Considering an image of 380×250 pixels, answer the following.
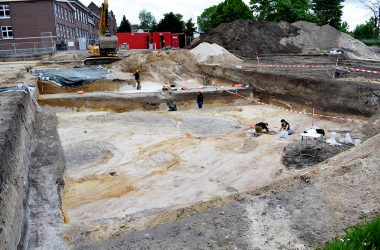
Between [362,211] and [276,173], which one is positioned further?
[276,173]

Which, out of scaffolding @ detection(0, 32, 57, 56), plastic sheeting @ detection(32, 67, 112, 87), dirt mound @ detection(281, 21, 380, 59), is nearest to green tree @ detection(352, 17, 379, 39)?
dirt mound @ detection(281, 21, 380, 59)

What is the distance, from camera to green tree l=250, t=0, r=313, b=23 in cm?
5109

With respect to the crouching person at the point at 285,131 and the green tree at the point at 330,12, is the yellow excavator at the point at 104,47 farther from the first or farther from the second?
the green tree at the point at 330,12

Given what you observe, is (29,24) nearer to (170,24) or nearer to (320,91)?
→ (170,24)

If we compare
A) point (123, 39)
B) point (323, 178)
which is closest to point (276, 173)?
point (323, 178)

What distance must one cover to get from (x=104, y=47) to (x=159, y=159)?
17.1 meters

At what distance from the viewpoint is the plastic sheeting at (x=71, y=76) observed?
804 inches

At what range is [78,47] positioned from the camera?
4156 centimetres

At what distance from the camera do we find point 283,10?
169 ft

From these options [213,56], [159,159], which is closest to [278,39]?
[213,56]

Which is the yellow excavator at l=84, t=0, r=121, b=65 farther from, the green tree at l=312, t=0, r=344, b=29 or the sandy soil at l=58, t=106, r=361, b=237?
the green tree at l=312, t=0, r=344, b=29

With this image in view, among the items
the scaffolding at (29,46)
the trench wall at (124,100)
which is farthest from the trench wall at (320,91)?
the scaffolding at (29,46)

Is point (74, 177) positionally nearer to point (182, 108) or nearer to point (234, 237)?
point (234, 237)

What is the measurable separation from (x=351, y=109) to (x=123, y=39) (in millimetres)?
→ 31629
